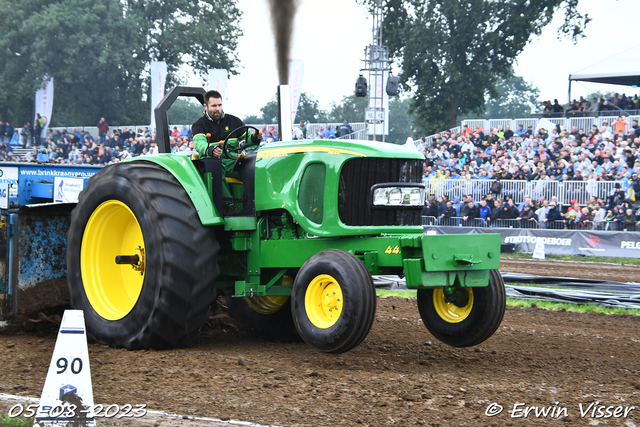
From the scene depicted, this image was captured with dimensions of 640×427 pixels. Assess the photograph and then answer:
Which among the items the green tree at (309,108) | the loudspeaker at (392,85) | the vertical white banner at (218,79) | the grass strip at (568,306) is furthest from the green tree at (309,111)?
the grass strip at (568,306)

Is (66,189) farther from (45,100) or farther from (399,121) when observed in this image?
(399,121)

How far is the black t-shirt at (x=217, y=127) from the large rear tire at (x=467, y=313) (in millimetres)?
2303

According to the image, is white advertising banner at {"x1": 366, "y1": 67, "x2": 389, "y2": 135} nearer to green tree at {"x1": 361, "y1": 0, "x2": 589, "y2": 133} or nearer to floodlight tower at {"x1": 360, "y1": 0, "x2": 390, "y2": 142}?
floodlight tower at {"x1": 360, "y1": 0, "x2": 390, "y2": 142}

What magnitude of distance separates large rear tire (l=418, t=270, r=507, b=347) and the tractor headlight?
0.81 metres

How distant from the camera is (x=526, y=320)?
9156 millimetres

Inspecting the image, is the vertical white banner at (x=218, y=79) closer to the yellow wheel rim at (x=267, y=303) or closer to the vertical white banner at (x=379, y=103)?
the vertical white banner at (x=379, y=103)

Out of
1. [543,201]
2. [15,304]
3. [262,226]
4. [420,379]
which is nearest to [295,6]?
[262,226]

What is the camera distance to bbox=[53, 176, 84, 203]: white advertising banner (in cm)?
748

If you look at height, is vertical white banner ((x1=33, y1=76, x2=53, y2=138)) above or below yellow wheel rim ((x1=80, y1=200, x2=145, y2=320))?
above

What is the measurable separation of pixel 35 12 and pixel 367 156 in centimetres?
4389

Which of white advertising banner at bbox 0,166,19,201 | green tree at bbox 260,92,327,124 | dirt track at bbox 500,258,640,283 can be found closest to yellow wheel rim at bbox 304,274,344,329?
white advertising banner at bbox 0,166,19,201

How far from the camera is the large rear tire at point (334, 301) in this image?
540cm

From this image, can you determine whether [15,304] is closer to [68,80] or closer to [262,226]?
[262,226]

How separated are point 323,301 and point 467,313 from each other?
1.34 m
